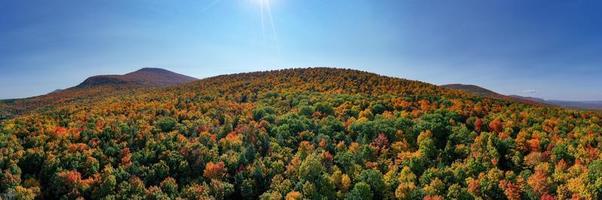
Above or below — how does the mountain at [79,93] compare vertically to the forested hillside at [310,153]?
above

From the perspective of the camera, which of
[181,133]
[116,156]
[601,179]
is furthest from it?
[181,133]

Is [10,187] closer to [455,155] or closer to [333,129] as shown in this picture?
[333,129]

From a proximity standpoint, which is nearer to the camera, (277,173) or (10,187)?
(10,187)

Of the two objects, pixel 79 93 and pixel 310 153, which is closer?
pixel 310 153

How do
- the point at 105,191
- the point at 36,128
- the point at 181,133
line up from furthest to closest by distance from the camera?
the point at 181,133, the point at 36,128, the point at 105,191

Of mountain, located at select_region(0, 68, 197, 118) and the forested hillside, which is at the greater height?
mountain, located at select_region(0, 68, 197, 118)

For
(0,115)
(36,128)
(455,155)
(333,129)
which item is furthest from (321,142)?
(0,115)

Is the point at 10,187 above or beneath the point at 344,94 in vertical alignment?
beneath

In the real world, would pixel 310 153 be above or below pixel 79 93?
below
